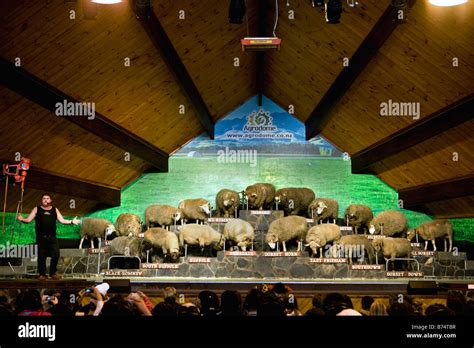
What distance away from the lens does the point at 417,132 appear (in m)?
12.5

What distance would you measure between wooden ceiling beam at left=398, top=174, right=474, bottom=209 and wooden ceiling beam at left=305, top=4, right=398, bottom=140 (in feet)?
8.95

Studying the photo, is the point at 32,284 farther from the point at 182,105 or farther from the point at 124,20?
the point at 182,105

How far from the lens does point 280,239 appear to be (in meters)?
13.9

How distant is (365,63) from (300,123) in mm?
6726

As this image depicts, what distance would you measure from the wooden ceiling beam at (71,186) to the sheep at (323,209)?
5.03 metres

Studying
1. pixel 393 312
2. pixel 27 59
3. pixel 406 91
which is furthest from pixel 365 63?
pixel 393 312

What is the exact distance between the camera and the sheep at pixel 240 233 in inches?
532

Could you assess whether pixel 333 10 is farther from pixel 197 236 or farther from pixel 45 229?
pixel 197 236

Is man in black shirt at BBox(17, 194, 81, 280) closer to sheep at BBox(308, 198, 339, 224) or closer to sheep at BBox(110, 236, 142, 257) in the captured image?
sheep at BBox(110, 236, 142, 257)

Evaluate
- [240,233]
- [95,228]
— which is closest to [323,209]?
[240,233]

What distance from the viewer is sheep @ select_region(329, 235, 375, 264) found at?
13.2 meters

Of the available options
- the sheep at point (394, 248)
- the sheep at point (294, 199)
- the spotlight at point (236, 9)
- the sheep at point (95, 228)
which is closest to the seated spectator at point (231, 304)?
the spotlight at point (236, 9)

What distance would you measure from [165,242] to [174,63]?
3.65 meters

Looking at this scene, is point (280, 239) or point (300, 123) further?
point (300, 123)
